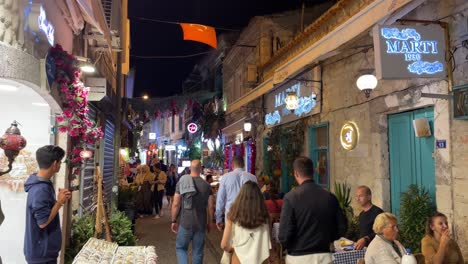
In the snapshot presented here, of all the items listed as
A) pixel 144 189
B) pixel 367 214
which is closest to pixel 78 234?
pixel 367 214

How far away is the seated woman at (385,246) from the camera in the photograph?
399 centimetres

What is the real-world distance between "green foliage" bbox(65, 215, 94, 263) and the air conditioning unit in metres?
2.33

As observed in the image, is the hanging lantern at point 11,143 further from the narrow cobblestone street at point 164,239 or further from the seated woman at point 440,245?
the seated woman at point 440,245

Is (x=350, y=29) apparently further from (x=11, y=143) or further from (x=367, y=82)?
(x=11, y=143)

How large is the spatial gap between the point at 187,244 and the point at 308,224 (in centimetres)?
291

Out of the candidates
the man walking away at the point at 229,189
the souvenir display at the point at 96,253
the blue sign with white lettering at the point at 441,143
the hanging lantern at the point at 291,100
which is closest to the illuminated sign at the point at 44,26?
the souvenir display at the point at 96,253

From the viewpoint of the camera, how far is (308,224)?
408 cm

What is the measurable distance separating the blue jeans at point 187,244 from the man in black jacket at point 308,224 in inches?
99.3

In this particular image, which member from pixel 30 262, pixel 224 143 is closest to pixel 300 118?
pixel 30 262

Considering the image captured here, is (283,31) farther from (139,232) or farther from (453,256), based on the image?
(453,256)

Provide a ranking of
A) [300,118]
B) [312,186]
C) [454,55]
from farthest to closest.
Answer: [300,118] → [454,55] → [312,186]

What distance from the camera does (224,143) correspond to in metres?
23.4

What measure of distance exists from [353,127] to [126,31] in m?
8.01

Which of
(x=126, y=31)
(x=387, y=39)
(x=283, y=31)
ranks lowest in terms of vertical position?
(x=387, y=39)
